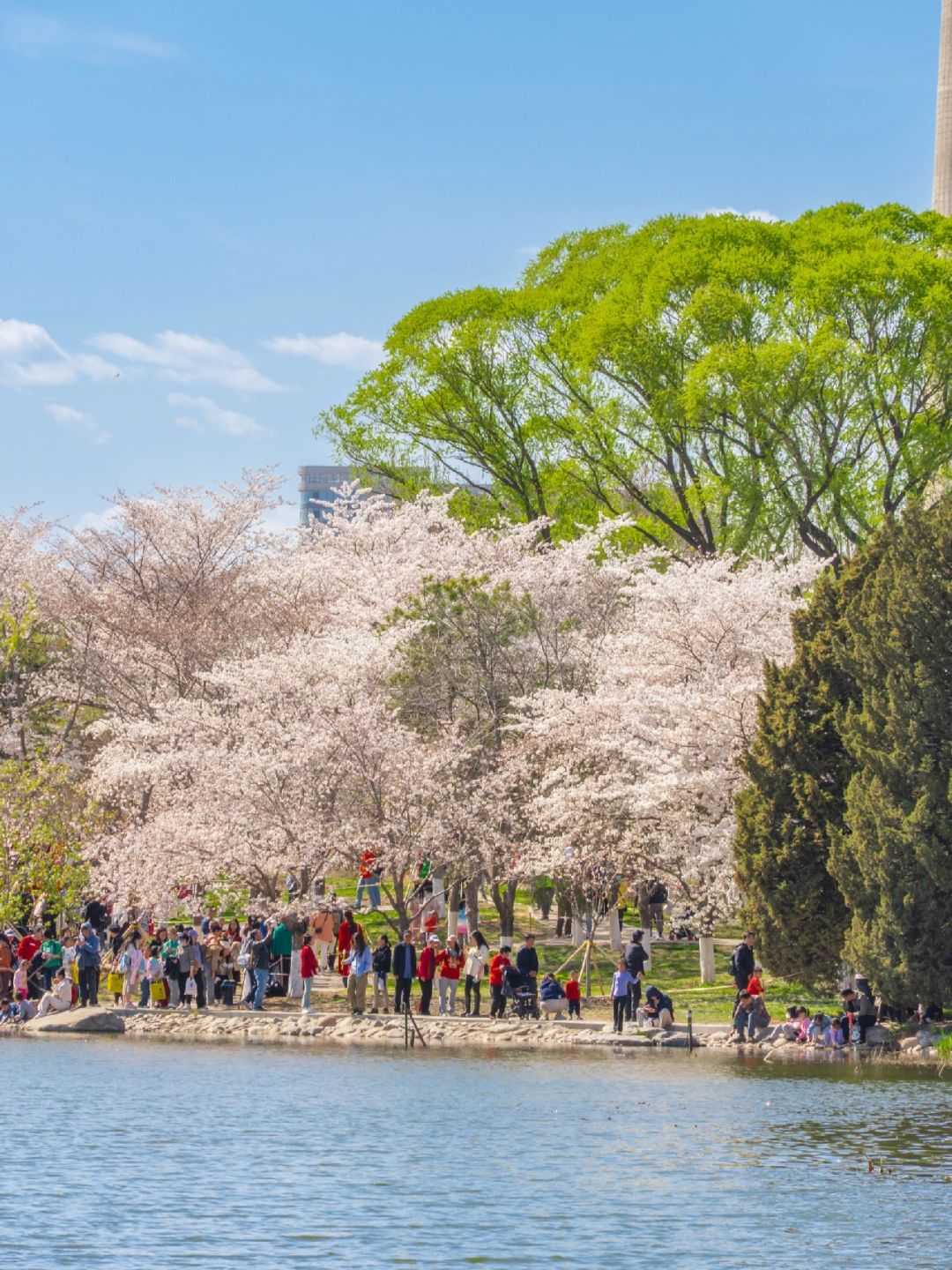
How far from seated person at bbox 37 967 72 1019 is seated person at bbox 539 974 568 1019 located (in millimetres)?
9907

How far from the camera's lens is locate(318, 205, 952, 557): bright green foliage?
5144 centimetres

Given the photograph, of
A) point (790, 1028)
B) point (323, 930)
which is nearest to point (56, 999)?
point (323, 930)

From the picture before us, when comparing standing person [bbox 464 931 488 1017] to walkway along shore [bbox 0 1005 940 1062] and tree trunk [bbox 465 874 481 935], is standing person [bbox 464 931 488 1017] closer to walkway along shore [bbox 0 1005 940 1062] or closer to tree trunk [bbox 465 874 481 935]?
walkway along shore [bbox 0 1005 940 1062]

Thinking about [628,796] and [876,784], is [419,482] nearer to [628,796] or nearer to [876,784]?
[628,796]

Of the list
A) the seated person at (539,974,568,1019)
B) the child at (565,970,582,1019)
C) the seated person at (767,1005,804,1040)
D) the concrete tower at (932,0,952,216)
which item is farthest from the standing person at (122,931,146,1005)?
the concrete tower at (932,0,952,216)

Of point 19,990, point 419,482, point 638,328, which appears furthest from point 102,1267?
point 419,482

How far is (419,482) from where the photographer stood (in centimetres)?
6238

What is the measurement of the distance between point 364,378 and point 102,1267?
49846mm

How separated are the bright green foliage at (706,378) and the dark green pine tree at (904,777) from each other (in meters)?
18.5

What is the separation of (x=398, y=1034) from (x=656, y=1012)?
16.2ft

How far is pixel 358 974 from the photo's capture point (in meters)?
35.6

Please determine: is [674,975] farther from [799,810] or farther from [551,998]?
[799,810]

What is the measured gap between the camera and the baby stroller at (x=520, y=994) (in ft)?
117

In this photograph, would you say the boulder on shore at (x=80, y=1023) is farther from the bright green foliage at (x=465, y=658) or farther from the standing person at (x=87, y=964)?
the bright green foliage at (x=465, y=658)
